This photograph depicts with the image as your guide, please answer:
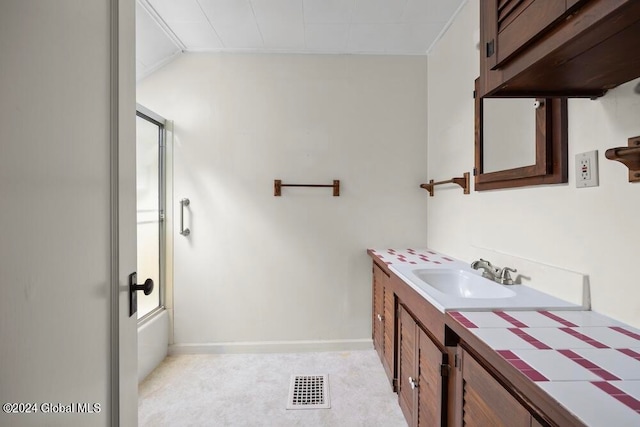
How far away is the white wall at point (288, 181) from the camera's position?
239cm

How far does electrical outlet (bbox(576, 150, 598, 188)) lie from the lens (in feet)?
3.28

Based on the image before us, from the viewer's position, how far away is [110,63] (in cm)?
75

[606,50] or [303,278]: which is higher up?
[606,50]

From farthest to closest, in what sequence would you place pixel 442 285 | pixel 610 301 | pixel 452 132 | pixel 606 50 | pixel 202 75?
pixel 202 75 → pixel 452 132 → pixel 442 285 → pixel 610 301 → pixel 606 50

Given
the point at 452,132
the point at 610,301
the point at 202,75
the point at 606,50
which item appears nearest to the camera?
the point at 606,50

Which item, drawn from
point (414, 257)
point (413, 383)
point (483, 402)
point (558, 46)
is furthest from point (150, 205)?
point (558, 46)

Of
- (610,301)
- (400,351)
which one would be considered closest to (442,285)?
(400,351)

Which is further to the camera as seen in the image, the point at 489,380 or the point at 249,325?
the point at 249,325

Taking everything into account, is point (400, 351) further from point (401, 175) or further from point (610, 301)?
point (401, 175)

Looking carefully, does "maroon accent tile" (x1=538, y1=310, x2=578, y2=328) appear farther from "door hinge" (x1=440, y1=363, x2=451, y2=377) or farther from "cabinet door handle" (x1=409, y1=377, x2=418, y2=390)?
"cabinet door handle" (x1=409, y1=377, x2=418, y2=390)

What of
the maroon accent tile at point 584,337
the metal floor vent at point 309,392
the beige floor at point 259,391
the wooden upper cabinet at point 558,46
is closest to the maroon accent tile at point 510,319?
the maroon accent tile at point 584,337

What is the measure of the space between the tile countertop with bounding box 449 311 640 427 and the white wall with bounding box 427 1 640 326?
0.16 metres

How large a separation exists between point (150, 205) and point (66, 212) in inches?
73.3

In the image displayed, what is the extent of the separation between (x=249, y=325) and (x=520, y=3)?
8.00 feet
